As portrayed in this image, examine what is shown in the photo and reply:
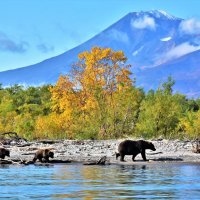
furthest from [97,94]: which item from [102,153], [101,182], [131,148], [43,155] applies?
[101,182]

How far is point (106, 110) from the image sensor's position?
5503 centimetres

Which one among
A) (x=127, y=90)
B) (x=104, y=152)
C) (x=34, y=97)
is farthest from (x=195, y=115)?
(x=34, y=97)

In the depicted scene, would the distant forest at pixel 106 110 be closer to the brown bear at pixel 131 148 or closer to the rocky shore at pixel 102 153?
the rocky shore at pixel 102 153

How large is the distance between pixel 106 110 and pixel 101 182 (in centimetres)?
3144

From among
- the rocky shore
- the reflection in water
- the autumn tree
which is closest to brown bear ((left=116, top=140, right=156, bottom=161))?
the rocky shore

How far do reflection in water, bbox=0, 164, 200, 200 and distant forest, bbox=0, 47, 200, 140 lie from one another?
62.4 ft

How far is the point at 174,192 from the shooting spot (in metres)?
20.4

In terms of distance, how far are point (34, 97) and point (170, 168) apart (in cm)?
8089

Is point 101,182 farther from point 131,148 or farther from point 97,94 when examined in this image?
point 97,94

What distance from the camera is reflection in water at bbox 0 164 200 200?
65.6 ft

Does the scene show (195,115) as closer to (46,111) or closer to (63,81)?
(63,81)

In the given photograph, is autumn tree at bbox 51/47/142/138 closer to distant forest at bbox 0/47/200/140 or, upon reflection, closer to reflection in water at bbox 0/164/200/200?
distant forest at bbox 0/47/200/140

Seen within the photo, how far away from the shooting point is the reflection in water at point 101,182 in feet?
65.6

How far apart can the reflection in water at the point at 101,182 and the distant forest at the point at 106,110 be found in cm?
1902
